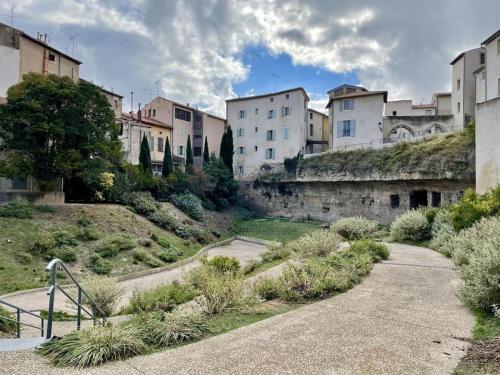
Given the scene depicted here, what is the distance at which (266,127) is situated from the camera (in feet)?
158

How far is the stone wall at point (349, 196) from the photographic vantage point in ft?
95.6

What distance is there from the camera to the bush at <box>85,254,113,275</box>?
59.3ft

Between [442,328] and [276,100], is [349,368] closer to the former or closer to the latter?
[442,328]

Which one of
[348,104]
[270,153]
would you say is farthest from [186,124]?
[348,104]

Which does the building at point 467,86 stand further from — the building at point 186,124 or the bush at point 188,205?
the building at point 186,124

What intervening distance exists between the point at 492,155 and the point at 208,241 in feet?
63.0

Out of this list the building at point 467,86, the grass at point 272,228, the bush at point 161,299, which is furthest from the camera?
the building at point 467,86

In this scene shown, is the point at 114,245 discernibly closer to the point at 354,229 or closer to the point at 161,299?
the point at 161,299

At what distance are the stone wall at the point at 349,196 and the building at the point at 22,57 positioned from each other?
2360 centimetres

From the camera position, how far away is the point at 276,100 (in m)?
47.8

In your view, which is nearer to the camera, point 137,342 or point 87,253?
point 137,342

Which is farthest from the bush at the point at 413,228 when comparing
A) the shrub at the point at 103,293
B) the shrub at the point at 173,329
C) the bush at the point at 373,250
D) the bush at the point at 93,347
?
the bush at the point at 93,347

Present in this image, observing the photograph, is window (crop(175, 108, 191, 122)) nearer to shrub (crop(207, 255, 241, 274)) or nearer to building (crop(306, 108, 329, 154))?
building (crop(306, 108, 329, 154))

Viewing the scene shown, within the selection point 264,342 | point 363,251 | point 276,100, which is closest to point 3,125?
point 363,251
